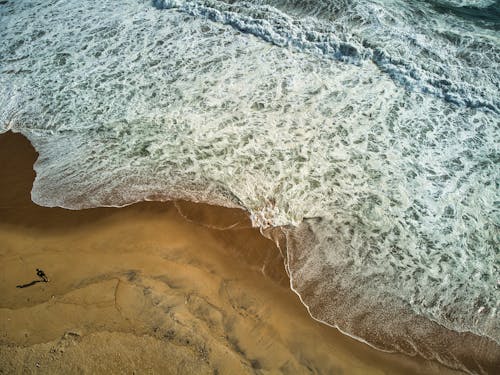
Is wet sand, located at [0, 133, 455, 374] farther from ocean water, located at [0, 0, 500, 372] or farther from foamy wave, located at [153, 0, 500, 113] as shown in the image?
foamy wave, located at [153, 0, 500, 113]

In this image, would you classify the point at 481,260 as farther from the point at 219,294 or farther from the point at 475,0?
the point at 475,0

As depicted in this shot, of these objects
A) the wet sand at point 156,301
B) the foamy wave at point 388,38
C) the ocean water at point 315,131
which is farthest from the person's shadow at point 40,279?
the foamy wave at point 388,38

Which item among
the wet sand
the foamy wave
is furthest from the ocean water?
the wet sand

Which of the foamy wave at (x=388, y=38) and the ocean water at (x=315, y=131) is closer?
the ocean water at (x=315, y=131)

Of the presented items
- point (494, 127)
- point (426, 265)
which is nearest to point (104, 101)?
point (426, 265)

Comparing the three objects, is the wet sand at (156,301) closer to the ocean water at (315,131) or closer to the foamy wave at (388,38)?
the ocean water at (315,131)

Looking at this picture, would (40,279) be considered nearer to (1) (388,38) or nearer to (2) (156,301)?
(2) (156,301)

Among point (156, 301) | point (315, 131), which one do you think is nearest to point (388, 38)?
point (315, 131)
